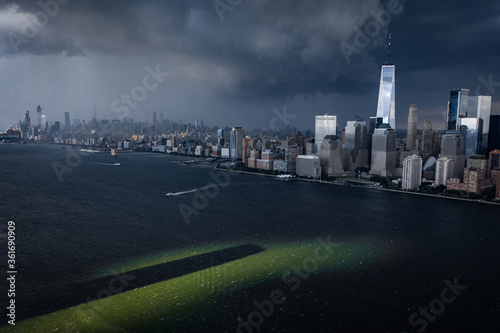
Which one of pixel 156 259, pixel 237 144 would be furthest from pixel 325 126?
pixel 156 259

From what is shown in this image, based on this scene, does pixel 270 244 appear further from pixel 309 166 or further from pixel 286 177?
pixel 309 166

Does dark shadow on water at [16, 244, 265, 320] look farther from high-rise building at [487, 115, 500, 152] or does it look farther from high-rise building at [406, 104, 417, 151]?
high-rise building at [487, 115, 500, 152]

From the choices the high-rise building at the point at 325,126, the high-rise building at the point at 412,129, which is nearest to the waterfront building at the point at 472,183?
the high-rise building at the point at 412,129

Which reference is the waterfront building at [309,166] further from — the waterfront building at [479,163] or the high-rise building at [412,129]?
the high-rise building at [412,129]

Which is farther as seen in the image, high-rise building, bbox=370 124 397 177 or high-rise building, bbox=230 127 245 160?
high-rise building, bbox=230 127 245 160

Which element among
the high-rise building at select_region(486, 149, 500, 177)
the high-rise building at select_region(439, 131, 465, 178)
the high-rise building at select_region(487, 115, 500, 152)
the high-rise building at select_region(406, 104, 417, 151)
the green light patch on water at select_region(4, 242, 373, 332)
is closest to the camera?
the green light patch on water at select_region(4, 242, 373, 332)

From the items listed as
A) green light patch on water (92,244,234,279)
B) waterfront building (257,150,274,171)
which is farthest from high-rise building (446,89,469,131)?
green light patch on water (92,244,234,279)
